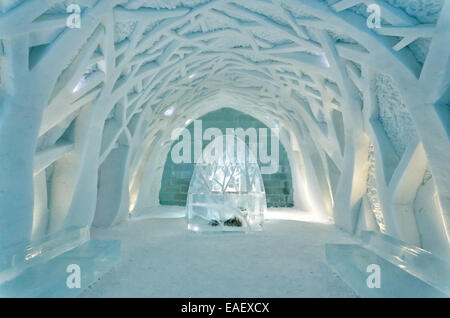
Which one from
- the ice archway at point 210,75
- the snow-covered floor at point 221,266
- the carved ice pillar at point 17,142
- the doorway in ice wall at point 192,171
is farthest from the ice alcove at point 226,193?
the doorway in ice wall at point 192,171

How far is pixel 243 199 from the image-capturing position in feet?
30.2

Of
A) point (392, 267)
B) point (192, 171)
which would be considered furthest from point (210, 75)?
point (392, 267)

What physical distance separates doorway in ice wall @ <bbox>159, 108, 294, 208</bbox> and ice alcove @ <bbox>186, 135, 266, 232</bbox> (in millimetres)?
7389

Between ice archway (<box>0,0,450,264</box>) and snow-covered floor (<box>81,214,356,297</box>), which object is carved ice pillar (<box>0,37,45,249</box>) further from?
snow-covered floor (<box>81,214,356,297</box>)

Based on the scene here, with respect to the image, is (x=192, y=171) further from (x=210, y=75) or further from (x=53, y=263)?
(x=53, y=263)

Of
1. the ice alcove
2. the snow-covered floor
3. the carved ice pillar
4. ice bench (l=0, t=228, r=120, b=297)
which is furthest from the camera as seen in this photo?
the ice alcove

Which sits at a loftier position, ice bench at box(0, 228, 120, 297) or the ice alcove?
the ice alcove

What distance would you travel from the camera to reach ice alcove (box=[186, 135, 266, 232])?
879 cm

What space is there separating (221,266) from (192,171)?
1310 centimetres

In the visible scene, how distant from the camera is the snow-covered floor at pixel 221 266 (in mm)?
4176

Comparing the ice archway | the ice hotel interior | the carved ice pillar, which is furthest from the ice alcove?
the carved ice pillar

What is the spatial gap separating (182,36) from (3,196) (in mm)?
6200
